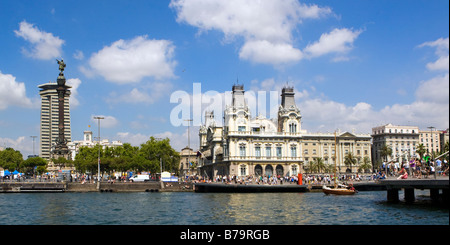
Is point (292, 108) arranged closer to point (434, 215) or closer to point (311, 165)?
point (311, 165)

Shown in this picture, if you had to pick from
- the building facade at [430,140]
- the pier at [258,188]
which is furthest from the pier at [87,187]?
the building facade at [430,140]

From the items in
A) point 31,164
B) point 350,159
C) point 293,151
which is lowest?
point 31,164

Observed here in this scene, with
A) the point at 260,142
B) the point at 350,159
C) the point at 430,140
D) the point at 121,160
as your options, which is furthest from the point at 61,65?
the point at 430,140

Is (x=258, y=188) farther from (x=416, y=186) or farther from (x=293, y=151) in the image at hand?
(x=416, y=186)

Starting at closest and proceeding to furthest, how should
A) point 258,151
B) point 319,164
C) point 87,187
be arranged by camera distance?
point 87,187
point 258,151
point 319,164

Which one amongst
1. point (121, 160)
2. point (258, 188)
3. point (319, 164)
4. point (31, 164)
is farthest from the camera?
point (31, 164)

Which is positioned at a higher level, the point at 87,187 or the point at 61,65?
the point at 61,65

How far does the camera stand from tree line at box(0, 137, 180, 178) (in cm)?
10388

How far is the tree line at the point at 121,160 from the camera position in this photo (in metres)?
104

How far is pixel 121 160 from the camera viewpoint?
10388 centimetres

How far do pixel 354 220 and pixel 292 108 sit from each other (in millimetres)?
70631

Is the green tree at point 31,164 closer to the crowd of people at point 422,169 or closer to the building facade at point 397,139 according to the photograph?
the building facade at point 397,139

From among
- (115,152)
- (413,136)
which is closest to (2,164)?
(115,152)

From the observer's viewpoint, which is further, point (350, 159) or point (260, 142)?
point (350, 159)
